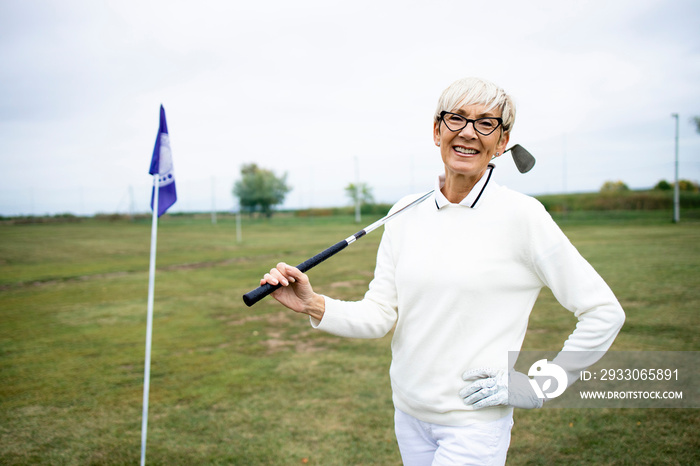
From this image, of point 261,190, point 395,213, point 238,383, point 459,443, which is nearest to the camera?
point 459,443

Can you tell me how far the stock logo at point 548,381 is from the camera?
1.78 meters

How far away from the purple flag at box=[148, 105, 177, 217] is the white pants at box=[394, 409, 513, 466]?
3.47m

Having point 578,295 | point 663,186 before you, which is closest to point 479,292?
point 578,295

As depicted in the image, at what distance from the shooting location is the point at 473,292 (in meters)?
1.86

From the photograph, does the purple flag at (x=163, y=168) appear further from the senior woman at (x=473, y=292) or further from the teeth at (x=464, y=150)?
the teeth at (x=464, y=150)

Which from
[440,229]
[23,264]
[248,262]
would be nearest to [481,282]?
[440,229]

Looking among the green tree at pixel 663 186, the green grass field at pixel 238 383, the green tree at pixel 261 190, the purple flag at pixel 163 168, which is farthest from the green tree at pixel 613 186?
the purple flag at pixel 163 168

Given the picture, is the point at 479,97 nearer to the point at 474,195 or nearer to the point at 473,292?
the point at 474,195

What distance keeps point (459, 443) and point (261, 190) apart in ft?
191

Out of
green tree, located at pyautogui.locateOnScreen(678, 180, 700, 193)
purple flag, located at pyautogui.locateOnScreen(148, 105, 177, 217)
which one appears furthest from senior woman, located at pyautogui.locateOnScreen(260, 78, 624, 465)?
green tree, located at pyautogui.locateOnScreen(678, 180, 700, 193)

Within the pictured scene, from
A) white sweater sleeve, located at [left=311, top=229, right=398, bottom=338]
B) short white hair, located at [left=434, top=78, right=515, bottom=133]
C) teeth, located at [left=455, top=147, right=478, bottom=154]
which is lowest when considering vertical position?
white sweater sleeve, located at [left=311, top=229, right=398, bottom=338]

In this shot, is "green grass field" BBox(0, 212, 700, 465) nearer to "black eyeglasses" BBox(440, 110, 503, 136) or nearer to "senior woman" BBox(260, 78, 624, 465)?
"senior woman" BBox(260, 78, 624, 465)

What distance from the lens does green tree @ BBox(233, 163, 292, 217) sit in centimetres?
5732

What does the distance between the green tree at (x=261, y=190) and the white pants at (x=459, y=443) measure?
54.5 metres
